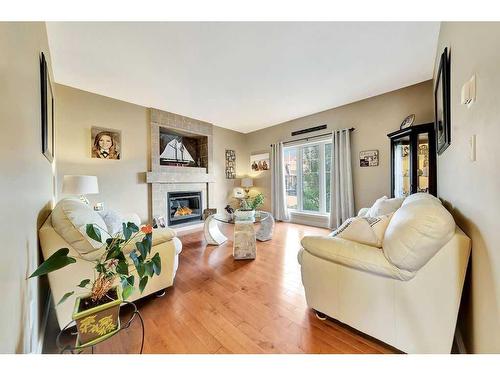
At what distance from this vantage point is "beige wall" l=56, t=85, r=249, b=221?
2756mm

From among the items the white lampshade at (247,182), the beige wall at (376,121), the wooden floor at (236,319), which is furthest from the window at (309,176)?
the wooden floor at (236,319)

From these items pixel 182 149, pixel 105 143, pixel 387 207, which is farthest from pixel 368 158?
Answer: pixel 105 143

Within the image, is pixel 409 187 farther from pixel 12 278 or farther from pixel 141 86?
pixel 141 86

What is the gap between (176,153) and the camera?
13.6ft

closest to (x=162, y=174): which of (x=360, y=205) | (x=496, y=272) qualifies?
(x=360, y=205)

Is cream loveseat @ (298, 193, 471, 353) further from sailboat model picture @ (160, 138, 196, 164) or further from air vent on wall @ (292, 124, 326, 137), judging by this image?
sailboat model picture @ (160, 138, 196, 164)

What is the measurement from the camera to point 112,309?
991 mm

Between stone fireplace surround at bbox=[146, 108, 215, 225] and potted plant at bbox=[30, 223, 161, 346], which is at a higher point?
stone fireplace surround at bbox=[146, 108, 215, 225]

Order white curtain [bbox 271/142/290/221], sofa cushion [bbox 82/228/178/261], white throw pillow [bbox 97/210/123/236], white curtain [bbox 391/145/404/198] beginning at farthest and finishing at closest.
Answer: white curtain [bbox 271/142/290/221] → white curtain [bbox 391/145/404/198] → white throw pillow [bbox 97/210/123/236] → sofa cushion [bbox 82/228/178/261]

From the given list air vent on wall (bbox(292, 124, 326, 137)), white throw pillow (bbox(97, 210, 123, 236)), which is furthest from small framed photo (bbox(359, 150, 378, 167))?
white throw pillow (bbox(97, 210, 123, 236))

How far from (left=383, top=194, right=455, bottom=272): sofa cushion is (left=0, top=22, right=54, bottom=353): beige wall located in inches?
64.9

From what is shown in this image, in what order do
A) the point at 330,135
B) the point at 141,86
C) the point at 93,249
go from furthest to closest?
the point at 330,135, the point at 141,86, the point at 93,249

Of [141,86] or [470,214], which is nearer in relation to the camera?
[470,214]
